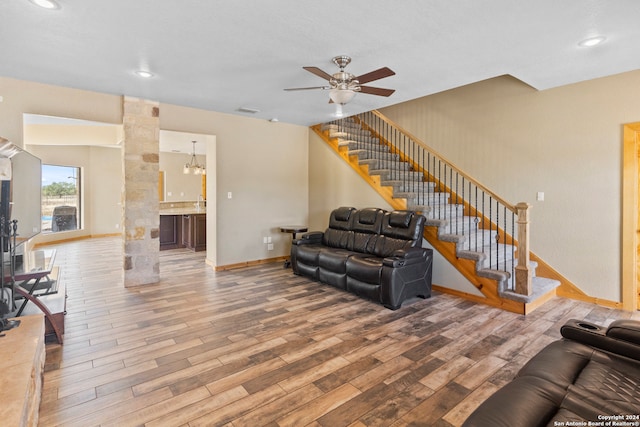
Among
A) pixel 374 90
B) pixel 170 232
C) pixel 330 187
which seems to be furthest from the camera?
pixel 170 232

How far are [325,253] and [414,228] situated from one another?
1276 millimetres

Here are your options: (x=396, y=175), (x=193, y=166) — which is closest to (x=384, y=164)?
(x=396, y=175)

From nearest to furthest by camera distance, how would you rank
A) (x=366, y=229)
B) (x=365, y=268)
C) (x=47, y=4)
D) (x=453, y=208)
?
(x=47, y=4) < (x=365, y=268) < (x=366, y=229) < (x=453, y=208)

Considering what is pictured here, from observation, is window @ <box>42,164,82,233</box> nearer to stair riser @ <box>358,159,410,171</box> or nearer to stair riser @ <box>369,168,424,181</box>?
stair riser @ <box>358,159,410,171</box>

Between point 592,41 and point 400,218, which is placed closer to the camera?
point 592,41

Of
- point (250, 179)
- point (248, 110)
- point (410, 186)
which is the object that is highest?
point (248, 110)

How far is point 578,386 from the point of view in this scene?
1.42m

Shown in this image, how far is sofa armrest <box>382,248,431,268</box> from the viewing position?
3808 millimetres

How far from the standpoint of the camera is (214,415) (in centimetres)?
199

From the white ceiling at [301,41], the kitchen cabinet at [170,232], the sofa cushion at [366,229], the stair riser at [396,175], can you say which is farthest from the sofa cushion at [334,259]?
the kitchen cabinet at [170,232]

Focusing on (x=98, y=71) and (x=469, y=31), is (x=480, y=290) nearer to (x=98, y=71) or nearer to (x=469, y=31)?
(x=469, y=31)

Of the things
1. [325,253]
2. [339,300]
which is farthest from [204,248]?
[339,300]

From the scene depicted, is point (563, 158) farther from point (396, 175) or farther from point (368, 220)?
point (368, 220)

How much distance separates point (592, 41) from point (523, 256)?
7.17 ft
